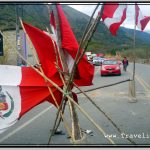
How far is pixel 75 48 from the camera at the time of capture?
5.70 metres

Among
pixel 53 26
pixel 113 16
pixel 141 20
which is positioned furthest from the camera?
pixel 141 20

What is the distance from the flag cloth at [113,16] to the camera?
16.0 ft

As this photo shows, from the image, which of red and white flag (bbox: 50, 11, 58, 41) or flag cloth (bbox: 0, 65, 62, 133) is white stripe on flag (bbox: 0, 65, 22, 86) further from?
red and white flag (bbox: 50, 11, 58, 41)

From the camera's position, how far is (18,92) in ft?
18.7

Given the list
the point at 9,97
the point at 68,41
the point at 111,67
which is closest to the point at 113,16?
the point at 68,41

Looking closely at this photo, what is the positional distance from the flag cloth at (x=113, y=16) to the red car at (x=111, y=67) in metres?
22.7

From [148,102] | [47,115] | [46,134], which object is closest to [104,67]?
[148,102]

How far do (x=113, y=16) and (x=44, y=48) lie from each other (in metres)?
1.37

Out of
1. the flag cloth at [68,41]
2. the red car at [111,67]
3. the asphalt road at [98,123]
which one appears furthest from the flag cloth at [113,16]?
the red car at [111,67]

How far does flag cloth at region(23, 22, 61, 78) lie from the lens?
5969mm

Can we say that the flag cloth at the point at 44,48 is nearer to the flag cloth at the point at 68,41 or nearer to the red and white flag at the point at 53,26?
the red and white flag at the point at 53,26

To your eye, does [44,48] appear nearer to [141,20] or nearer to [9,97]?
[9,97]

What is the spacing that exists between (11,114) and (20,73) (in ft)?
2.03

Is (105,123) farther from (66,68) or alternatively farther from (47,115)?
(66,68)
